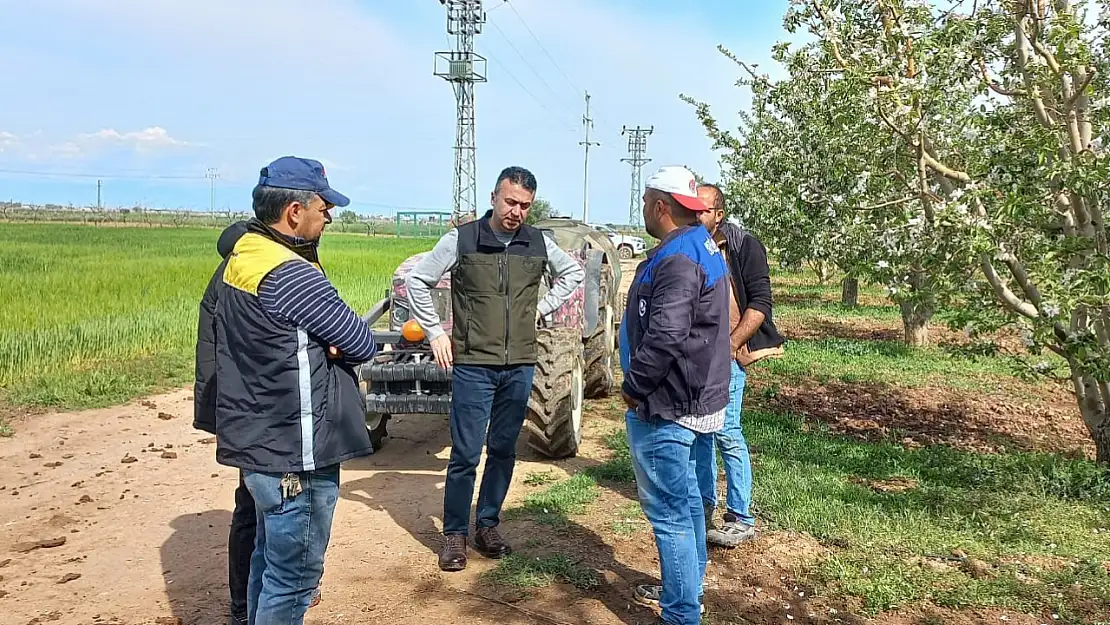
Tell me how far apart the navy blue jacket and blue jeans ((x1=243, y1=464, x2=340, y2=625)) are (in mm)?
1169

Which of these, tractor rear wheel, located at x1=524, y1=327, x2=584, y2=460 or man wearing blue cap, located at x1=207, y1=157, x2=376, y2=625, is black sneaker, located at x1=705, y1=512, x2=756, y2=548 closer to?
tractor rear wheel, located at x1=524, y1=327, x2=584, y2=460

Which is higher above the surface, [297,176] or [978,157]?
[978,157]

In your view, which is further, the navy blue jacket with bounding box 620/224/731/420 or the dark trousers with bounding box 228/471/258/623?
the dark trousers with bounding box 228/471/258/623

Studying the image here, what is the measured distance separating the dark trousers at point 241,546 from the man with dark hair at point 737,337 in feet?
6.78

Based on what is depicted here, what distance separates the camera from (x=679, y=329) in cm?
313

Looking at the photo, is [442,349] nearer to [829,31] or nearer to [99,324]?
[829,31]

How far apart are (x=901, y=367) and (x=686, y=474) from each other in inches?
303

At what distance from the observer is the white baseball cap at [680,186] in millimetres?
3230

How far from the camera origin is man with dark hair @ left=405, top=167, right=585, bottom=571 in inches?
168

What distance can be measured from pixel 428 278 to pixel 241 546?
61.6 inches

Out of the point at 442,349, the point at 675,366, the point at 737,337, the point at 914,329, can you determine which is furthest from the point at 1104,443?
the point at 914,329

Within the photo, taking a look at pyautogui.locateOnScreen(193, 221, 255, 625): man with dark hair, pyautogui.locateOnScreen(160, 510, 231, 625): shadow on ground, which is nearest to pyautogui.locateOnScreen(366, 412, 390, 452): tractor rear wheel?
pyautogui.locateOnScreen(160, 510, 231, 625): shadow on ground

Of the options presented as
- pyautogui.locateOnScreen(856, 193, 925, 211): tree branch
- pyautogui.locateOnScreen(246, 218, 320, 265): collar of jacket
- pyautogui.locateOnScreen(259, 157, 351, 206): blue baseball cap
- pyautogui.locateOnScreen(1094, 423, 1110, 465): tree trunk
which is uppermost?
pyautogui.locateOnScreen(856, 193, 925, 211): tree branch

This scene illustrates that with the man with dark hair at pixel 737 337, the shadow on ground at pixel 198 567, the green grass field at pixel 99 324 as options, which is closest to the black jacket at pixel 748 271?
the man with dark hair at pixel 737 337
